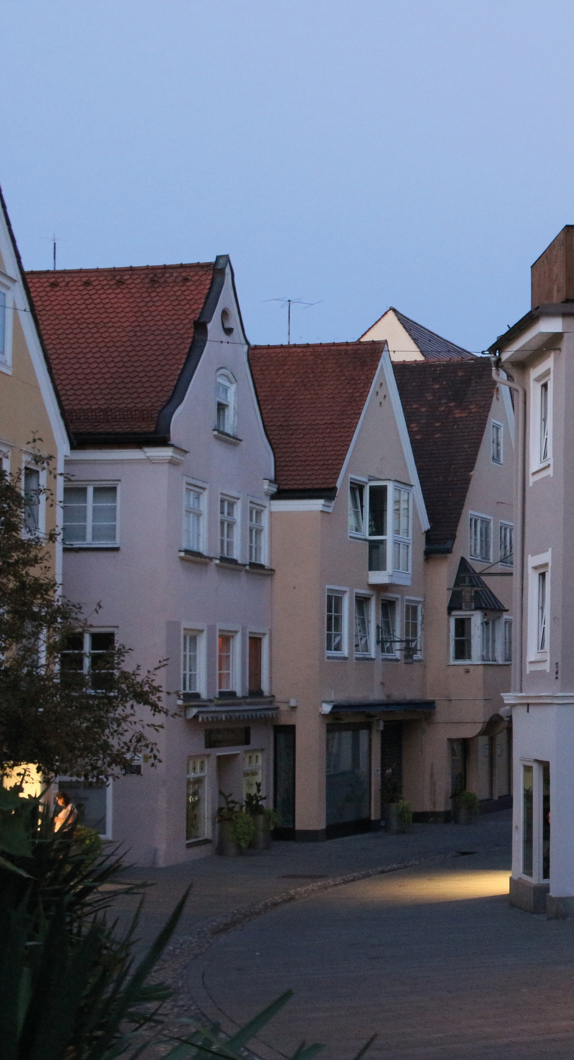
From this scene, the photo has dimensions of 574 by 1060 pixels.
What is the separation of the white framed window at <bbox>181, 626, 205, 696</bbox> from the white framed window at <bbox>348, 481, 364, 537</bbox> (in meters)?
6.70

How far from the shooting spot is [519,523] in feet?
79.4

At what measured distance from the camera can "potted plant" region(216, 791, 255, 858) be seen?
1268 inches

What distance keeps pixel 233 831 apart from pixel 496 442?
17.9m

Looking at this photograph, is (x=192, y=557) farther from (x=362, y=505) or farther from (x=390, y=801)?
(x=390, y=801)

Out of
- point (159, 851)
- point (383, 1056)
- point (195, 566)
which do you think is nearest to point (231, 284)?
point (195, 566)

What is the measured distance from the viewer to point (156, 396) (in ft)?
101

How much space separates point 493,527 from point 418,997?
30.9 metres

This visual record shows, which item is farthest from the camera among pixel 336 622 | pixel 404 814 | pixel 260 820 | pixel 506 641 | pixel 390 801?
pixel 506 641

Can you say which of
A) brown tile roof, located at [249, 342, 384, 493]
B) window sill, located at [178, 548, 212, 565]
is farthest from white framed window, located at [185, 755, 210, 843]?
brown tile roof, located at [249, 342, 384, 493]

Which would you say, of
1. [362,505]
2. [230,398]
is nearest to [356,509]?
[362,505]

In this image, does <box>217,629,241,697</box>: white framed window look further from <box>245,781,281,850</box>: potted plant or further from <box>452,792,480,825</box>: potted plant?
<box>452,792,480,825</box>: potted plant

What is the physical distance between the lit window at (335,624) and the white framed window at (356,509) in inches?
68.2

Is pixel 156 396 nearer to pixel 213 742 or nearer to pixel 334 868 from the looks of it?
pixel 213 742

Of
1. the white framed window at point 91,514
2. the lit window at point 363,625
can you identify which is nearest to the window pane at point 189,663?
the white framed window at point 91,514
